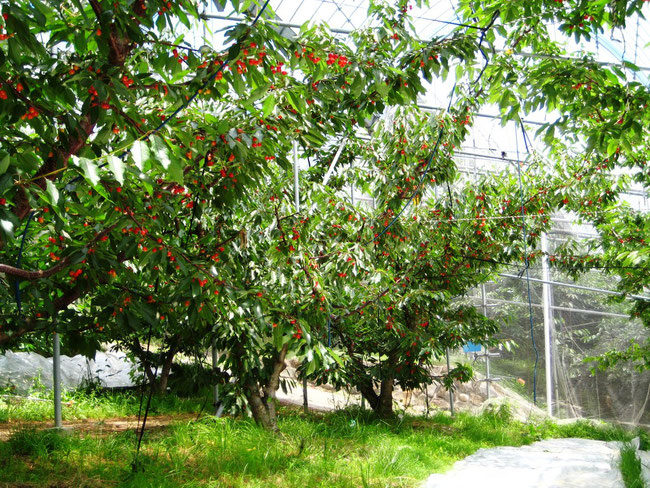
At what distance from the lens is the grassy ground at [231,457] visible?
308 centimetres

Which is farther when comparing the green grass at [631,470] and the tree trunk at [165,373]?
the tree trunk at [165,373]

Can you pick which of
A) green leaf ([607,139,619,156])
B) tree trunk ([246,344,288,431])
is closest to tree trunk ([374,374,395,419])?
tree trunk ([246,344,288,431])

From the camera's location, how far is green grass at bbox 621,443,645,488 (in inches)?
120

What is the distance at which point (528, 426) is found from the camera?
257 inches

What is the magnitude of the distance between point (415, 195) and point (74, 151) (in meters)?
2.93

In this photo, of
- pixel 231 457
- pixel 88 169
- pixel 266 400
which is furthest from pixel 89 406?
pixel 88 169

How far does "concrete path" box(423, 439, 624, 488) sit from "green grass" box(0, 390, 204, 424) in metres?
2.82

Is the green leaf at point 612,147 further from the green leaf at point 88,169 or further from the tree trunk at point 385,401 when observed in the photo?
the tree trunk at point 385,401

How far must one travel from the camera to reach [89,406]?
544cm

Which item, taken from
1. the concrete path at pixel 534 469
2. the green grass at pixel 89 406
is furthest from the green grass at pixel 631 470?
the green grass at pixel 89 406

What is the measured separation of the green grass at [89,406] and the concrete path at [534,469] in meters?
2.82

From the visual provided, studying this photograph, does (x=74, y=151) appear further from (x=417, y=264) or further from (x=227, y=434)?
(x=417, y=264)

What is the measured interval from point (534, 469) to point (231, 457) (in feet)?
7.25

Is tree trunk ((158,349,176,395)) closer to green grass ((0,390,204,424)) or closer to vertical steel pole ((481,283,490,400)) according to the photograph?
green grass ((0,390,204,424))
